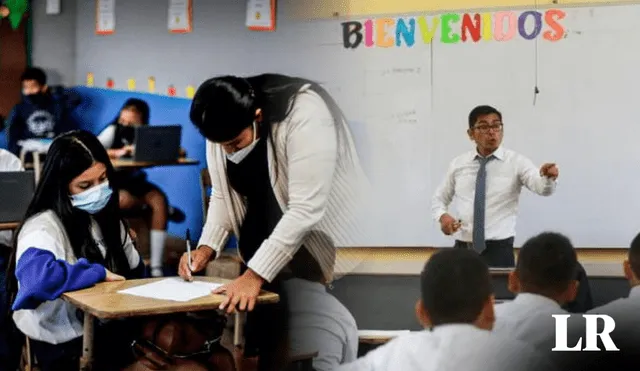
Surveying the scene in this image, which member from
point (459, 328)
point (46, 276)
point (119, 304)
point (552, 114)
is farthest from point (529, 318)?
point (46, 276)

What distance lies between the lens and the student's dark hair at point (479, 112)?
2.42 meters

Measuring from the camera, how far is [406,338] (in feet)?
7.99

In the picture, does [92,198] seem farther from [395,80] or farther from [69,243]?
[395,80]

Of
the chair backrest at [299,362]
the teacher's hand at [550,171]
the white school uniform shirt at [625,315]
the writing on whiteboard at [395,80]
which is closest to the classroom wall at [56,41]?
the writing on whiteboard at [395,80]

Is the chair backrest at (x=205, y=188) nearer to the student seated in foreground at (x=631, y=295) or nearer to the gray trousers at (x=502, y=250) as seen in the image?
the gray trousers at (x=502, y=250)

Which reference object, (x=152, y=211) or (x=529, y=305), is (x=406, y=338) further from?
(x=152, y=211)

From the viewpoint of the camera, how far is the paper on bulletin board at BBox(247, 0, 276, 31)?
254 cm

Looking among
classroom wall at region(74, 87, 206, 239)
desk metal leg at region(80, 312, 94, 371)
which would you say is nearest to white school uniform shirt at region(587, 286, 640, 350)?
classroom wall at region(74, 87, 206, 239)

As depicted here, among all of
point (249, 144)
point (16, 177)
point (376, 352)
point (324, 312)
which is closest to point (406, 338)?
point (376, 352)

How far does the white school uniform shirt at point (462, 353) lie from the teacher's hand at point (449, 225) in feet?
0.81

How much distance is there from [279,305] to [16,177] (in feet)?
2.85

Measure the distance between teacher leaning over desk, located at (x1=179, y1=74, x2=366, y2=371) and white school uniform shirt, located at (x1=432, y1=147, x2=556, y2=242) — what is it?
0.28 metres

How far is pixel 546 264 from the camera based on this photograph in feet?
7.93

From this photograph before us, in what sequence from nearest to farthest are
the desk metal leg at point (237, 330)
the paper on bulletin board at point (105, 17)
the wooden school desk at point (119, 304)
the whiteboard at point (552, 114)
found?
the wooden school desk at point (119, 304), the whiteboard at point (552, 114), the desk metal leg at point (237, 330), the paper on bulletin board at point (105, 17)
